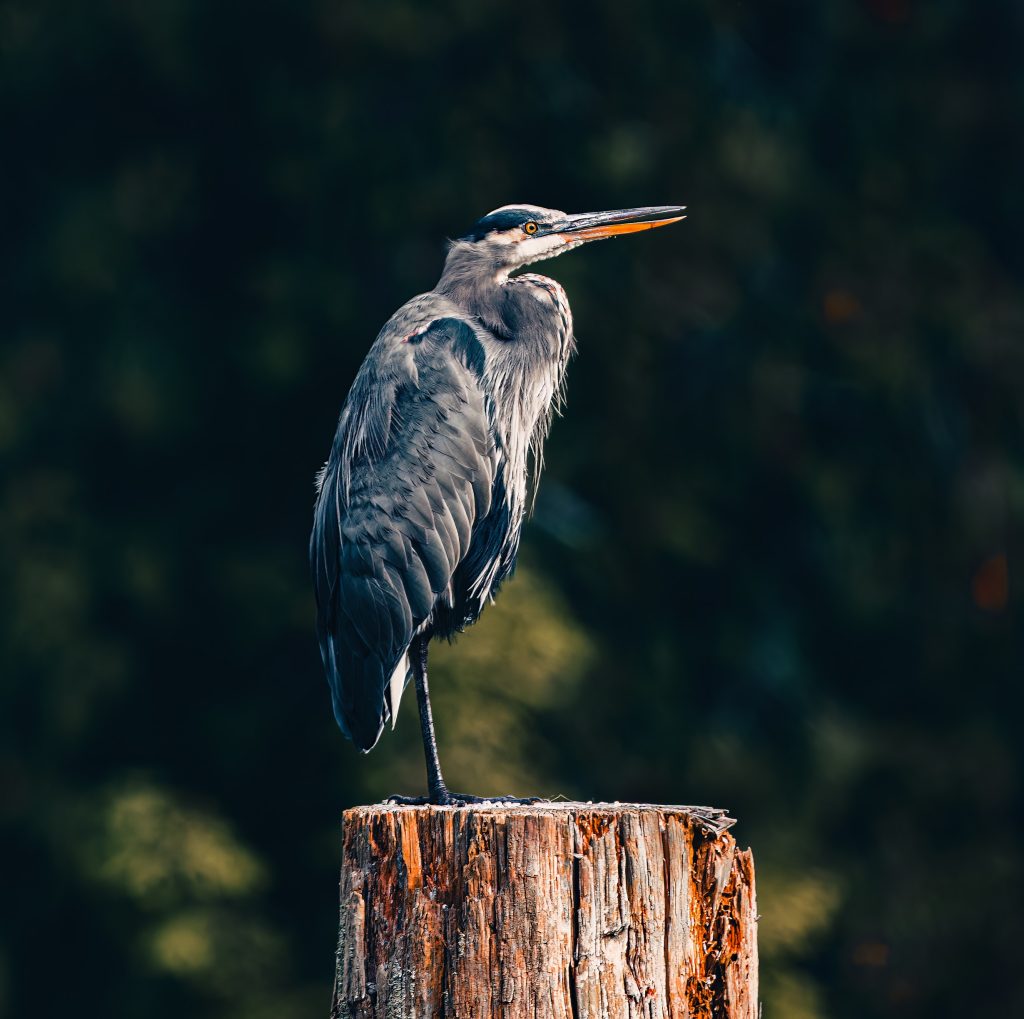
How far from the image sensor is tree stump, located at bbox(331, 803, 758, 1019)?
293 cm

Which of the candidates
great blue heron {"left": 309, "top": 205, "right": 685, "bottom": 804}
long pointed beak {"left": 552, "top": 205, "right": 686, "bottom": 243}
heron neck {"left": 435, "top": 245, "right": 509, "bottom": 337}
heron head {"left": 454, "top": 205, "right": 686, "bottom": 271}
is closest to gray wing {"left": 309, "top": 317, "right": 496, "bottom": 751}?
great blue heron {"left": 309, "top": 205, "right": 685, "bottom": 804}

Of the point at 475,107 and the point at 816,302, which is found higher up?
the point at 475,107

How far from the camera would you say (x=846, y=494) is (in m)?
9.73

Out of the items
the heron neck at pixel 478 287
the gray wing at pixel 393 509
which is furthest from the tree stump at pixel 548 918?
the heron neck at pixel 478 287

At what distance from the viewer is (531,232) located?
4969 mm

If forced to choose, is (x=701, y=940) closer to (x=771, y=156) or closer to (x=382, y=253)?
(x=382, y=253)

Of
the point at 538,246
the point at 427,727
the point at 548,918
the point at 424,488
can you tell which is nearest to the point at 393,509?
the point at 424,488

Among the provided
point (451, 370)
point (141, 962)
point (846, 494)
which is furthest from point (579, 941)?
point (846, 494)

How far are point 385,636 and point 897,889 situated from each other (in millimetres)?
6484

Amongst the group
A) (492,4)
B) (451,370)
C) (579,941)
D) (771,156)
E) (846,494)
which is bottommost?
(579,941)

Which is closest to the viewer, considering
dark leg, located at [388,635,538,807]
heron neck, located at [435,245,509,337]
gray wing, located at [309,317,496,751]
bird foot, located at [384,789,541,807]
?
bird foot, located at [384,789,541,807]

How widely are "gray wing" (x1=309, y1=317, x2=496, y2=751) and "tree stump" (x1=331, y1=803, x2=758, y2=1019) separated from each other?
4.13 feet

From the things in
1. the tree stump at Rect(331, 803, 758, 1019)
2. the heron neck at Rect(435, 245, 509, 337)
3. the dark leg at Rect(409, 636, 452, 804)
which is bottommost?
the tree stump at Rect(331, 803, 758, 1019)

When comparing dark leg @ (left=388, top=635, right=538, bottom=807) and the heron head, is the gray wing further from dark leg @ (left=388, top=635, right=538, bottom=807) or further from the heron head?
the heron head
